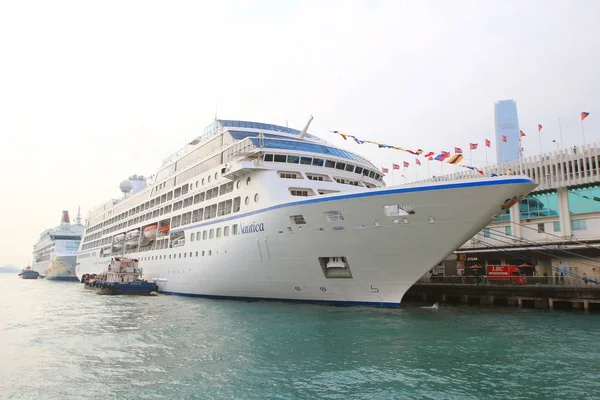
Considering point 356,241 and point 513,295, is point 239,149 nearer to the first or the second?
point 356,241

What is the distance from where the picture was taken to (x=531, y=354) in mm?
11102

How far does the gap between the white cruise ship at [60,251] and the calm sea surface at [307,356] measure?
63233 mm

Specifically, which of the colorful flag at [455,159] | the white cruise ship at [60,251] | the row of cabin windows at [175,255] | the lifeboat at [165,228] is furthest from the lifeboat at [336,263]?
the white cruise ship at [60,251]

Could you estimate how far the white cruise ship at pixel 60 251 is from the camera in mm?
74750

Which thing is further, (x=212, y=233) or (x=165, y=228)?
(x=165, y=228)

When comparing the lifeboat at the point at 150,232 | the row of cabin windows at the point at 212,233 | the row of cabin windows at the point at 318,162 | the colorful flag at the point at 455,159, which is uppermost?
the row of cabin windows at the point at 318,162

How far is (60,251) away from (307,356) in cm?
7911

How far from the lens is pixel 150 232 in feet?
112

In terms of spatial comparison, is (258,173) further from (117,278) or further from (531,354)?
(117,278)

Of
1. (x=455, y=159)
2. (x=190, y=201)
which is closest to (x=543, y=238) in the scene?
(x=455, y=159)

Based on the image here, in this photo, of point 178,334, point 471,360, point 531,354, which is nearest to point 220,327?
point 178,334

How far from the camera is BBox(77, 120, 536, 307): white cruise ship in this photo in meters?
15.9

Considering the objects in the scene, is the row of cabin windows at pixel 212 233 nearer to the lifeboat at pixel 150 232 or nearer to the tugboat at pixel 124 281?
the tugboat at pixel 124 281

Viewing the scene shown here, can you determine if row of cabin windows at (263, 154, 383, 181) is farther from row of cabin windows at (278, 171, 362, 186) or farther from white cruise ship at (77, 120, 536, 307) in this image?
row of cabin windows at (278, 171, 362, 186)
